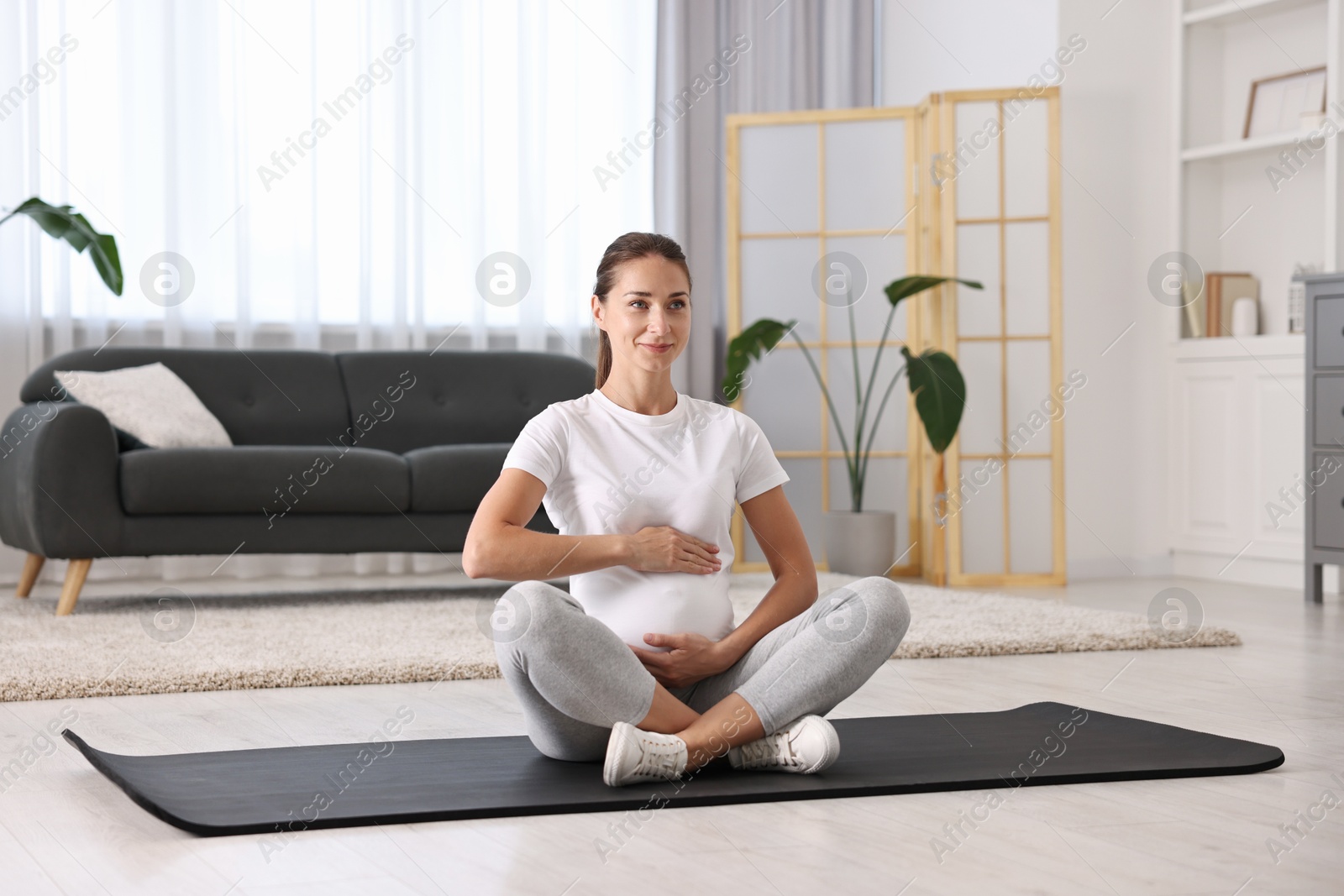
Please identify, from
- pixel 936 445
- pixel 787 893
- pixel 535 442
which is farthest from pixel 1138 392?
pixel 787 893

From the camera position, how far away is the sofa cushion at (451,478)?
3836 millimetres

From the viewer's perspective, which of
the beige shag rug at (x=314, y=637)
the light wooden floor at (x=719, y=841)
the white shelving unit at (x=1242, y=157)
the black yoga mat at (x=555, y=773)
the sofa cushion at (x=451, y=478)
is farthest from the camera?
the white shelving unit at (x=1242, y=157)

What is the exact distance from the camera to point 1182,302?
15.6 ft

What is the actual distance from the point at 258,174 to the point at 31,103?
0.75 metres

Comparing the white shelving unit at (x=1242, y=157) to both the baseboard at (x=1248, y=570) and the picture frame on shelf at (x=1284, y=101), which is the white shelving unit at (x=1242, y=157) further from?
the baseboard at (x=1248, y=570)

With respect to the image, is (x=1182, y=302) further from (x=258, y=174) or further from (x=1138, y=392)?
(x=258, y=174)

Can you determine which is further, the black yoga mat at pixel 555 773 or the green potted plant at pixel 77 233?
the green potted plant at pixel 77 233

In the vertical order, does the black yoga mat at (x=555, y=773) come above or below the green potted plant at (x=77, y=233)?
below

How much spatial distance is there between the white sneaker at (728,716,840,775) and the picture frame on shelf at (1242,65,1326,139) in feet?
11.6

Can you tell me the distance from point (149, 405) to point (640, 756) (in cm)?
260

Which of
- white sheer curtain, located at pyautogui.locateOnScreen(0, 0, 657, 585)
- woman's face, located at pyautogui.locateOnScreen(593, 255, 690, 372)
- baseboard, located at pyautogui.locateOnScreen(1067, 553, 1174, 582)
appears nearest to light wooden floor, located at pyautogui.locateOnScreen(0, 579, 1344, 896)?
woman's face, located at pyautogui.locateOnScreen(593, 255, 690, 372)

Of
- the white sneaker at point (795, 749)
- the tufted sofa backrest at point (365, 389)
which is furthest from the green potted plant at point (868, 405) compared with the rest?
the white sneaker at point (795, 749)

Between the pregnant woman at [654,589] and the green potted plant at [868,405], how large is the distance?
2.54m

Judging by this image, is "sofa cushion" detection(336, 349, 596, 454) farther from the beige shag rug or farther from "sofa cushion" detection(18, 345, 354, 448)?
the beige shag rug
